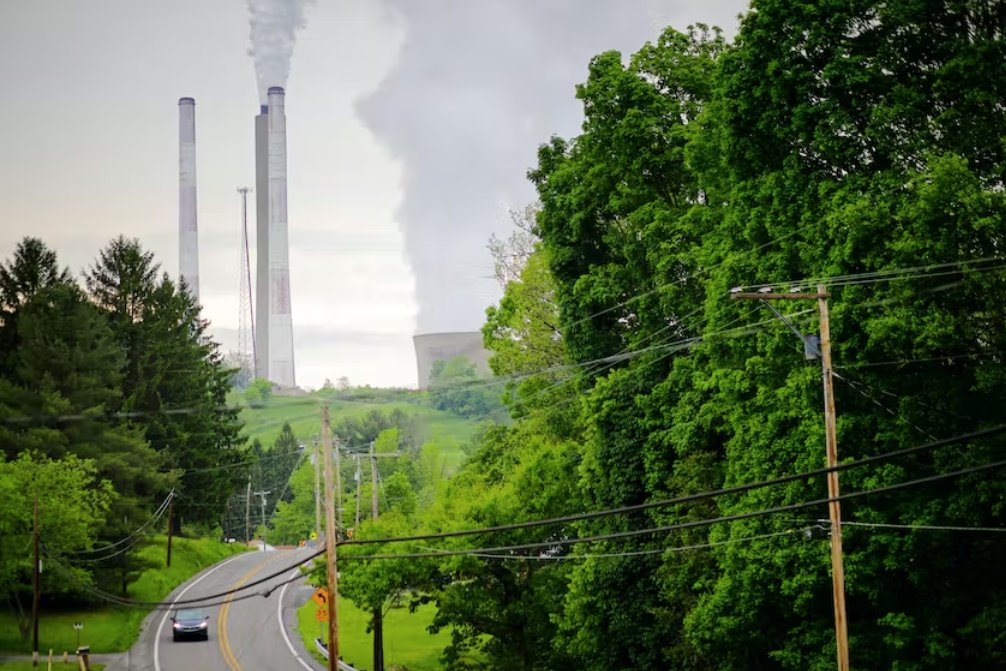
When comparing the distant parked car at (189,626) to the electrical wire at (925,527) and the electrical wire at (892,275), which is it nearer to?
the electrical wire at (892,275)

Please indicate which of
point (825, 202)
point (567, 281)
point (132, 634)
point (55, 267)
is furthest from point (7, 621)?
point (825, 202)

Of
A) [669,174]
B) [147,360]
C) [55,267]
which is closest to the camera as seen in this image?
[669,174]

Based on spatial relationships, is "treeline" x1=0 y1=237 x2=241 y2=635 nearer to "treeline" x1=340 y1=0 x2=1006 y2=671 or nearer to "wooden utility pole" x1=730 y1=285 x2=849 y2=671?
"treeline" x1=340 y1=0 x2=1006 y2=671

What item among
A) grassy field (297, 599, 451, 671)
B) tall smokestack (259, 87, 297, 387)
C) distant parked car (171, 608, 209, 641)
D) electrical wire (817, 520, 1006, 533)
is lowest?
grassy field (297, 599, 451, 671)

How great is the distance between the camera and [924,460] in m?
27.6

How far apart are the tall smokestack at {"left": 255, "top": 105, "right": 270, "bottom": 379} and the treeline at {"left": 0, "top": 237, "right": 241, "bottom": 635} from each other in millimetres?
36477

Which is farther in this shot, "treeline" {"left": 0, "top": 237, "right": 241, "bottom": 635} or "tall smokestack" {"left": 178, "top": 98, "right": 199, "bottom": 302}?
"tall smokestack" {"left": 178, "top": 98, "right": 199, "bottom": 302}

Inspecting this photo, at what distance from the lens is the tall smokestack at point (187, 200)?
144125mm

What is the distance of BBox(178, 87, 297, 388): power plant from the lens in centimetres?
13300

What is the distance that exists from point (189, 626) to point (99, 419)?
1375 centimetres

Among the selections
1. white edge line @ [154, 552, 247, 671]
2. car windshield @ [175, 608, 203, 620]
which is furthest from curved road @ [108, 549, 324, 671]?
car windshield @ [175, 608, 203, 620]

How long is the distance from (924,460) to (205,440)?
65.3 metres

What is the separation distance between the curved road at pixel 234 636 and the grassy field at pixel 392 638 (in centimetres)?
92

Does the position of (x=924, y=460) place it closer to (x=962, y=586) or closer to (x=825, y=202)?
(x=962, y=586)
